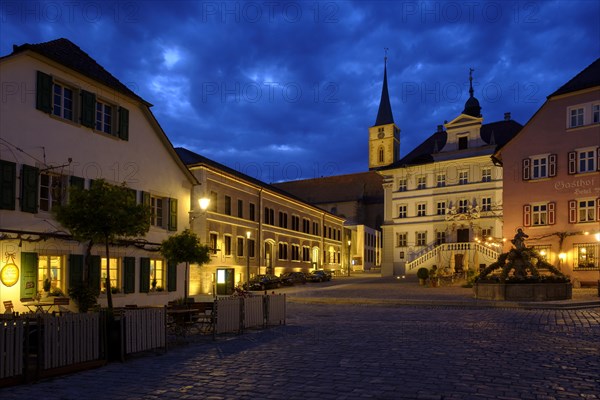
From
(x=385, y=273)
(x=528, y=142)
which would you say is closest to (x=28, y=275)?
(x=528, y=142)

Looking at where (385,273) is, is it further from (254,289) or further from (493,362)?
(493,362)

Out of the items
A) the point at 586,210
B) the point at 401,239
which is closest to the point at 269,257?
the point at 401,239

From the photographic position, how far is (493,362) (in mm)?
9711

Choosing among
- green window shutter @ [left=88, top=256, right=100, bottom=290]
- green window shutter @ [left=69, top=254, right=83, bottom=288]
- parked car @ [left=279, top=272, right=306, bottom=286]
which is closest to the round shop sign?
green window shutter @ [left=69, top=254, right=83, bottom=288]

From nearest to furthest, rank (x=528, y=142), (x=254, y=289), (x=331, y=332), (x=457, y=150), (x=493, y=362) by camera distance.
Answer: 1. (x=493, y=362)
2. (x=331, y=332)
3. (x=528, y=142)
4. (x=254, y=289)
5. (x=457, y=150)

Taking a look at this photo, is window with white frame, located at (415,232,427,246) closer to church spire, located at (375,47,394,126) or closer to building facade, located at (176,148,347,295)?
building facade, located at (176,148,347,295)

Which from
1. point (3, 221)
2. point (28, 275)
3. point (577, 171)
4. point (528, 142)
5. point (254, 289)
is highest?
point (528, 142)

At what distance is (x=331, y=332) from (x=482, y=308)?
411 inches

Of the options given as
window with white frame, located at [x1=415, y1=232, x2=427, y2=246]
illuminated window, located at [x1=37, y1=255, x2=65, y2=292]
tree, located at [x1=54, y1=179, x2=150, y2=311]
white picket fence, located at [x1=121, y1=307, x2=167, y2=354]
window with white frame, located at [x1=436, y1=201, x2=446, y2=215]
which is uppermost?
window with white frame, located at [x1=436, y1=201, x2=446, y2=215]

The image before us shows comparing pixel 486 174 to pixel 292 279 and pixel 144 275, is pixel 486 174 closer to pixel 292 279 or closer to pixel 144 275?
pixel 292 279

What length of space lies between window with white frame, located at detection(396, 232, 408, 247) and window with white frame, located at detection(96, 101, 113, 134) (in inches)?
1426

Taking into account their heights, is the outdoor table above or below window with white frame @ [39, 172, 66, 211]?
below

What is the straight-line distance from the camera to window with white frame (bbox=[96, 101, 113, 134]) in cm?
2059

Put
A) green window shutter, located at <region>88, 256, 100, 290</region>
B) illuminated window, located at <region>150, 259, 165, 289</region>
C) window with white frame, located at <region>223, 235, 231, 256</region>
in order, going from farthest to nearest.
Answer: window with white frame, located at <region>223, 235, 231, 256</region> < illuminated window, located at <region>150, 259, 165, 289</region> < green window shutter, located at <region>88, 256, 100, 290</region>
